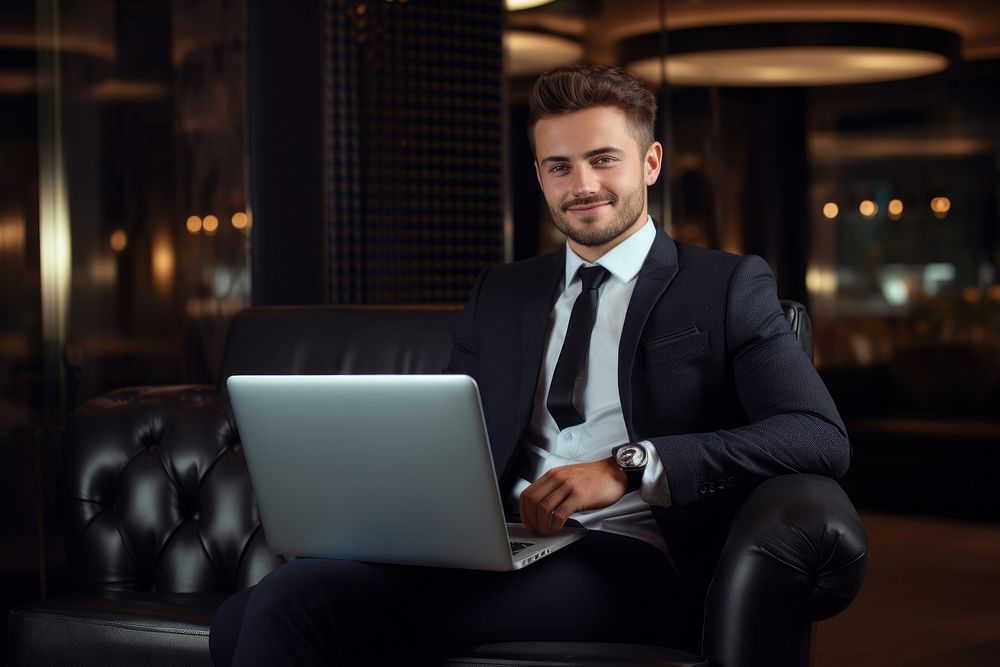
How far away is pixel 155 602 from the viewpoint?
90.4 inches

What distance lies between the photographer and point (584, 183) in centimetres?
213

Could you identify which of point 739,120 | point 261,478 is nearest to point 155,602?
point 261,478

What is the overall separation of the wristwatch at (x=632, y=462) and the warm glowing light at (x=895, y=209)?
5179 millimetres

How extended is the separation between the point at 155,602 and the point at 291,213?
2072 millimetres

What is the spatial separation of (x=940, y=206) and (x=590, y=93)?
15.9 feet

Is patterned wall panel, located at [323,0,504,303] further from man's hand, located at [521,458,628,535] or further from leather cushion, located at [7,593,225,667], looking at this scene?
man's hand, located at [521,458,628,535]

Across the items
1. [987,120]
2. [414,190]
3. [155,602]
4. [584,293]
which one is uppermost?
[987,120]

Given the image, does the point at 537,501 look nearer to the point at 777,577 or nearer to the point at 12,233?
the point at 777,577

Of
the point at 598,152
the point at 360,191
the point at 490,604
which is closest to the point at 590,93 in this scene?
the point at 598,152

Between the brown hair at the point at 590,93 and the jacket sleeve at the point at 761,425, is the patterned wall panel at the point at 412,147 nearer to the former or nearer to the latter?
the brown hair at the point at 590,93

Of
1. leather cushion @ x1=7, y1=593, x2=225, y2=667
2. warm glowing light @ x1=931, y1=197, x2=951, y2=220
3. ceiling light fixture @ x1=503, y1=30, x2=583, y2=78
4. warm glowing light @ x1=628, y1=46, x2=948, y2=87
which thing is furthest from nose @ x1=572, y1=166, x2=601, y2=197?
warm glowing light @ x1=931, y1=197, x2=951, y2=220

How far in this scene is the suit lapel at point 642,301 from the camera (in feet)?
6.79

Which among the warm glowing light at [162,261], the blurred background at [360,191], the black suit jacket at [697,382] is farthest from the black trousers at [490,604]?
the warm glowing light at [162,261]

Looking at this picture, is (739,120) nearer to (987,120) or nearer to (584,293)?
(987,120)
